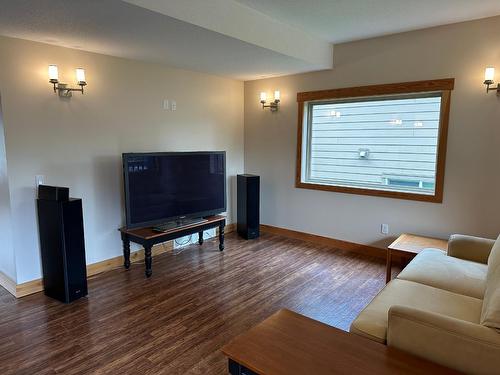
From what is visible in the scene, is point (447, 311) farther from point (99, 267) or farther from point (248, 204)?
point (99, 267)

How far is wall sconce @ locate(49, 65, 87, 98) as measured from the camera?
3.03 meters

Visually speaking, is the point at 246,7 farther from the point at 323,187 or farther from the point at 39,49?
the point at 323,187

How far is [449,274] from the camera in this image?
2420mm

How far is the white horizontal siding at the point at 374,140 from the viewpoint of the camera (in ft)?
12.4

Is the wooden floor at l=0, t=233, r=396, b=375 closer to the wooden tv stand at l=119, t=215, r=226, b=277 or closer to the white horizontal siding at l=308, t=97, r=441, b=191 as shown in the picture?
the wooden tv stand at l=119, t=215, r=226, b=277

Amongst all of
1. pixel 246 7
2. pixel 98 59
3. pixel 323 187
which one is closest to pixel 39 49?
pixel 98 59

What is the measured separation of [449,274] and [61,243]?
3097 millimetres

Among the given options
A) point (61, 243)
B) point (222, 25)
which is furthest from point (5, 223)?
point (222, 25)

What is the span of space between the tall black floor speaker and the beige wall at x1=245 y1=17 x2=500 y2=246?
113 inches

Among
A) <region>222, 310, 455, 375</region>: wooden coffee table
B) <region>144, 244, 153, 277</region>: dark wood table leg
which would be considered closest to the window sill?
<region>144, 244, 153, 277</region>: dark wood table leg

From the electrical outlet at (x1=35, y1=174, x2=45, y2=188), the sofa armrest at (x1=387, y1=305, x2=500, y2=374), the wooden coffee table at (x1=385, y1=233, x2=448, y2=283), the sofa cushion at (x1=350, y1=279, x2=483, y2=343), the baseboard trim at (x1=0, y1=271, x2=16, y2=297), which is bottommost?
the baseboard trim at (x1=0, y1=271, x2=16, y2=297)

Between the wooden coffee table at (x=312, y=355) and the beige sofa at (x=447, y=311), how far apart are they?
9 cm

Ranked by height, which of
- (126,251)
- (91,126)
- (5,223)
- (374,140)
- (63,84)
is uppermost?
(63,84)

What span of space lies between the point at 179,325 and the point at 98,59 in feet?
9.03
